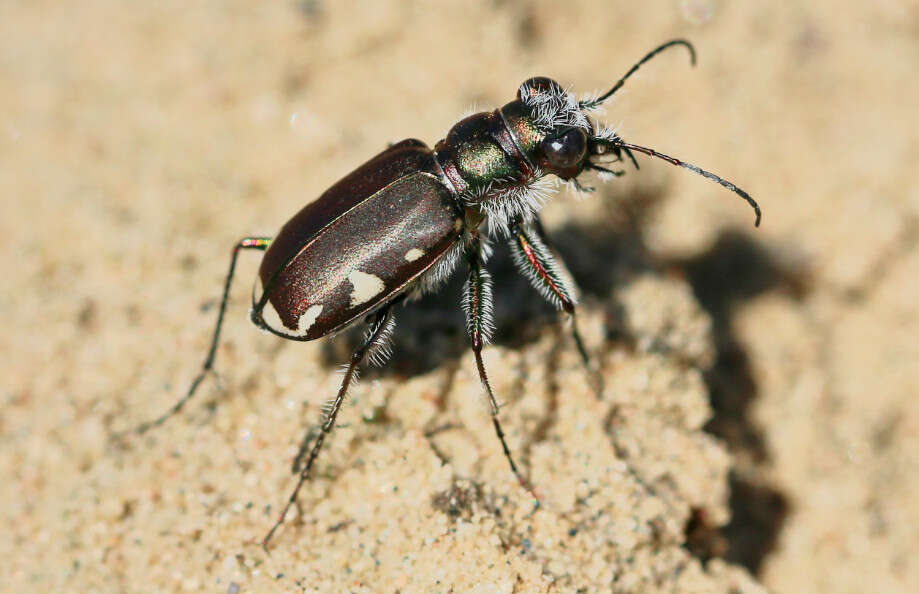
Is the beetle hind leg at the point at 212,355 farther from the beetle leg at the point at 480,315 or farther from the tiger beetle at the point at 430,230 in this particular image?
the beetle leg at the point at 480,315

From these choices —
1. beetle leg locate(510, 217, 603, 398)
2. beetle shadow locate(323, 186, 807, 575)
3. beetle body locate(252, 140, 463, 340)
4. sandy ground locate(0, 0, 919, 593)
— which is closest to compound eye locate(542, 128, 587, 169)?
beetle leg locate(510, 217, 603, 398)

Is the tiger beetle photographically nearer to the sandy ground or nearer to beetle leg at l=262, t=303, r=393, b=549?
beetle leg at l=262, t=303, r=393, b=549

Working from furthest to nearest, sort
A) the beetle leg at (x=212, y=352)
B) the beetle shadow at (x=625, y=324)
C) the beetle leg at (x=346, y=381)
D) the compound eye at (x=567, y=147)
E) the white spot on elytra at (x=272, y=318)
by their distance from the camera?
the beetle shadow at (x=625, y=324) → the beetle leg at (x=212, y=352) → the compound eye at (x=567, y=147) → the white spot on elytra at (x=272, y=318) → the beetle leg at (x=346, y=381)

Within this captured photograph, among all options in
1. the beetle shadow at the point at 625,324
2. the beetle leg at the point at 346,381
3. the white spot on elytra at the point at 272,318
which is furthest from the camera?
the beetle shadow at the point at 625,324

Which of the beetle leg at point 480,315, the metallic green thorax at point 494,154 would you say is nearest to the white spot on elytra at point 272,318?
the beetle leg at point 480,315

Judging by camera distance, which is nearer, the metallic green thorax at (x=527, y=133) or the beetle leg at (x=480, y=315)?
the beetle leg at (x=480, y=315)

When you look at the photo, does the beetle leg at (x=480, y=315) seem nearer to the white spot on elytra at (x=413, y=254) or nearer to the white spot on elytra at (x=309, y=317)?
the white spot on elytra at (x=413, y=254)

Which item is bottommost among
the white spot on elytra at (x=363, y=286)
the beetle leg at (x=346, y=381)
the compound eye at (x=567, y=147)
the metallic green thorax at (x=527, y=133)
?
the beetle leg at (x=346, y=381)

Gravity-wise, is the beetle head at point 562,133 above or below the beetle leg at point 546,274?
above
